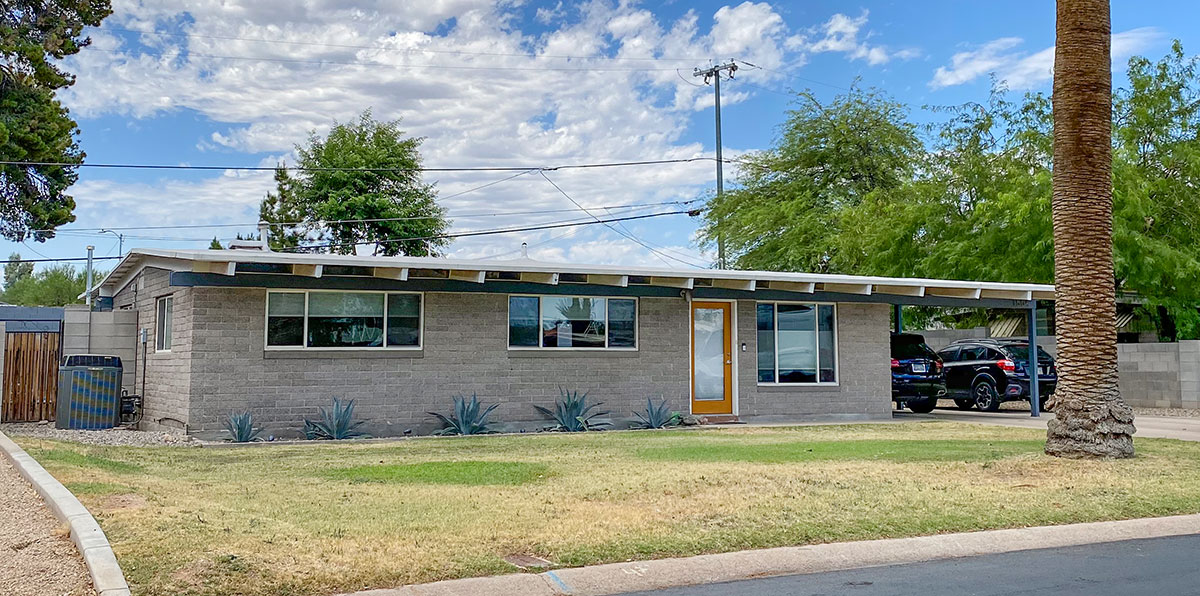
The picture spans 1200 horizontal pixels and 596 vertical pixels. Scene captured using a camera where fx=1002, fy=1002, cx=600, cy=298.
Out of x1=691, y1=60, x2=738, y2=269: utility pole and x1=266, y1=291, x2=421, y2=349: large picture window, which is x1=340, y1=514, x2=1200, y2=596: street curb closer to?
x1=266, y1=291, x2=421, y2=349: large picture window

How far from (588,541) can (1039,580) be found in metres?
2.95

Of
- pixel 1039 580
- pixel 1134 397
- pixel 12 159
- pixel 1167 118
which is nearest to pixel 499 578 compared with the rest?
pixel 1039 580

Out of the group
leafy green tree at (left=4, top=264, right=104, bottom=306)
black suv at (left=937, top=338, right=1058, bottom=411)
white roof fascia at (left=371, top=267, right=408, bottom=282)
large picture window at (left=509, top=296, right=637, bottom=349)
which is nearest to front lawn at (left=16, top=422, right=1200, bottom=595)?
white roof fascia at (left=371, top=267, right=408, bottom=282)

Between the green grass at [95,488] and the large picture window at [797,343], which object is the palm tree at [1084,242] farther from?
the green grass at [95,488]

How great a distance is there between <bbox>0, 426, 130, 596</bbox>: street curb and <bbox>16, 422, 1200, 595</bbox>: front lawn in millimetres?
125

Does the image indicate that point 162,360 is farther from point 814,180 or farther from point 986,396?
point 814,180

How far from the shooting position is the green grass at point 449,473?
9922 mm

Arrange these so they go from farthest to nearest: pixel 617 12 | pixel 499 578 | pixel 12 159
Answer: pixel 12 159 < pixel 617 12 < pixel 499 578

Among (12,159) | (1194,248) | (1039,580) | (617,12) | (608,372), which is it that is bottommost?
(1039,580)

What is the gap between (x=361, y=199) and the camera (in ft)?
149

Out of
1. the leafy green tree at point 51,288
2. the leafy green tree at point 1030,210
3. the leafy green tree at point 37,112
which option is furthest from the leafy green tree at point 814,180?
the leafy green tree at point 51,288

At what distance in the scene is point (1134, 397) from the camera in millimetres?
23016

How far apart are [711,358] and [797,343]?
1866mm

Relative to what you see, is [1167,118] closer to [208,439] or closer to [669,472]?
[669,472]
